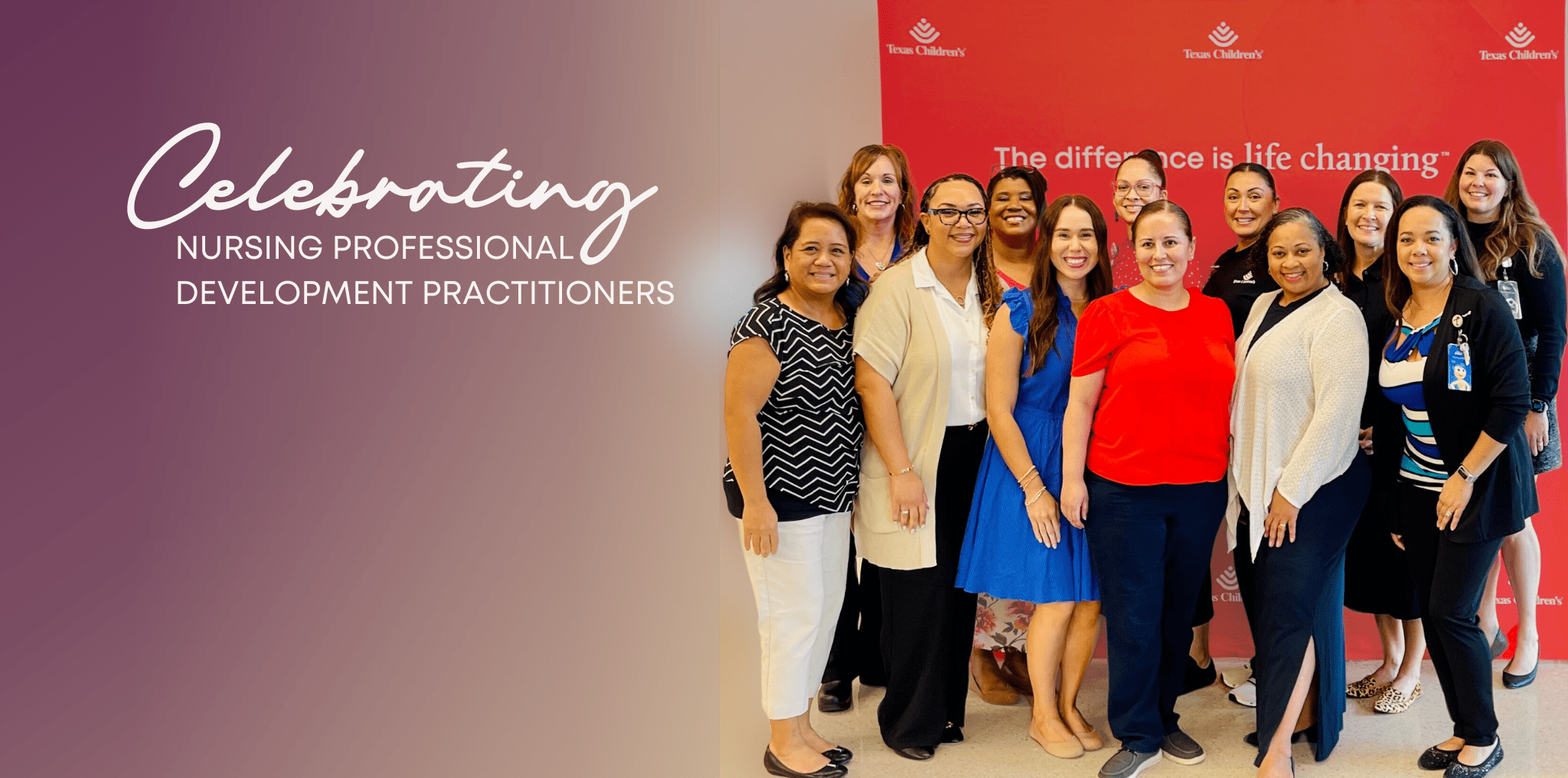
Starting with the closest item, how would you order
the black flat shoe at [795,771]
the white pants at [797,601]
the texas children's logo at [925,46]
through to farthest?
the white pants at [797,601] < the black flat shoe at [795,771] < the texas children's logo at [925,46]

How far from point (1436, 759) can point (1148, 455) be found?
50.0 inches


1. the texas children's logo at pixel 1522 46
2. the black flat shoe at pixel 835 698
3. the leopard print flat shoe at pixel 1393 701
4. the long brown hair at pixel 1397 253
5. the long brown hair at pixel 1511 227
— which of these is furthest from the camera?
the texas children's logo at pixel 1522 46

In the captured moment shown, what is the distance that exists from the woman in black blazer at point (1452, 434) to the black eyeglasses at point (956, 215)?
1079 mm

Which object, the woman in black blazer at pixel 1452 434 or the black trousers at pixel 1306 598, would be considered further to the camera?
the black trousers at pixel 1306 598

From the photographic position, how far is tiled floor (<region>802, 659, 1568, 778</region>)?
114 inches

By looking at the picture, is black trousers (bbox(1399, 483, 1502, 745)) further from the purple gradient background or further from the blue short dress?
the purple gradient background

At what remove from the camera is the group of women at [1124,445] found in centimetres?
260

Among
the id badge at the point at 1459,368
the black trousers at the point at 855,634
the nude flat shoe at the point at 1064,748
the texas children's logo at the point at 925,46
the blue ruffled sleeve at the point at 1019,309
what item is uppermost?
the texas children's logo at the point at 925,46

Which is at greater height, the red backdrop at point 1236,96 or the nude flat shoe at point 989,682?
the red backdrop at point 1236,96

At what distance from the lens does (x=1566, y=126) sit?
357 cm

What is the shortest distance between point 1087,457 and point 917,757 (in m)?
1.01

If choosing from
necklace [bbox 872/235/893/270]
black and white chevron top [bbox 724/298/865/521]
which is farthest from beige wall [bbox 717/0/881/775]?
black and white chevron top [bbox 724/298/865/521]

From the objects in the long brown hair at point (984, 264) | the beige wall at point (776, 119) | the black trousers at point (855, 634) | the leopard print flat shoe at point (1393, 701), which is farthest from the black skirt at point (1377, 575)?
the beige wall at point (776, 119)

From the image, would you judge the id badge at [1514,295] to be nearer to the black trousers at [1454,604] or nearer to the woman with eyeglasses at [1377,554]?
the woman with eyeglasses at [1377,554]
